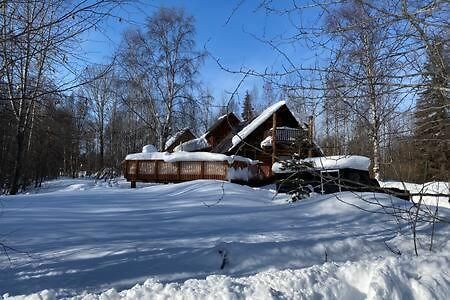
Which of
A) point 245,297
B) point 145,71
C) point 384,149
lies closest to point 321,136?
point 384,149

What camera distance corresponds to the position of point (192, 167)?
752 inches

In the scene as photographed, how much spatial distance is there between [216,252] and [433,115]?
2.61 meters

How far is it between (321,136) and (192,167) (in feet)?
50.0

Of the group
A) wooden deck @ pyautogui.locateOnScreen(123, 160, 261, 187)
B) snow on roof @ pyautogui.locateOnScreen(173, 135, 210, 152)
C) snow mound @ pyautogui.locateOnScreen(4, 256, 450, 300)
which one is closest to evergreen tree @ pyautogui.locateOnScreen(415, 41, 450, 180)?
snow mound @ pyautogui.locateOnScreen(4, 256, 450, 300)

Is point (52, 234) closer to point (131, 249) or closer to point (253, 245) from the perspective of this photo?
point (131, 249)

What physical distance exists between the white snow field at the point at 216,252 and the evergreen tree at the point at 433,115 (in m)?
0.60

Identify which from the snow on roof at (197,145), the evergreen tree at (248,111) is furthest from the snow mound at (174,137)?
the evergreen tree at (248,111)


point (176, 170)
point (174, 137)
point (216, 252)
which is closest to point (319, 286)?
point (216, 252)

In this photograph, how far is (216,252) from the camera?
4887 mm

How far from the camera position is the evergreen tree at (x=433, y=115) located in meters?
3.35

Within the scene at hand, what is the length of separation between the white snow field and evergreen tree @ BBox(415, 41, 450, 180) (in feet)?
1.97

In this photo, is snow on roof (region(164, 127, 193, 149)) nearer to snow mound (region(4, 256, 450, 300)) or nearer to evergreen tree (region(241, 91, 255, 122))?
evergreen tree (region(241, 91, 255, 122))

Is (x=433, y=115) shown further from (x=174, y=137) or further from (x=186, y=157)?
(x=174, y=137)

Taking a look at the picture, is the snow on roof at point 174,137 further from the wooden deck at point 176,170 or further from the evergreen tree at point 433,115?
the evergreen tree at point 433,115
